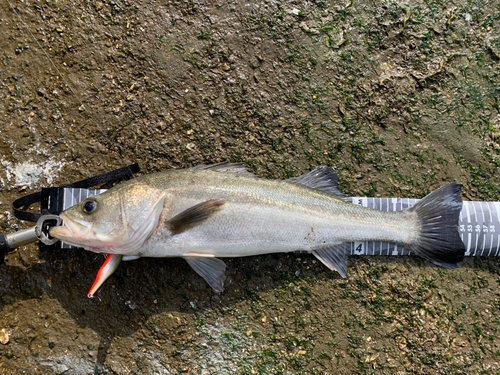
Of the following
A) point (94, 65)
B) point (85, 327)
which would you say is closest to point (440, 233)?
point (85, 327)

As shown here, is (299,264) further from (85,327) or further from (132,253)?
(85,327)

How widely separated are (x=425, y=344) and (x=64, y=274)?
3.72 metres

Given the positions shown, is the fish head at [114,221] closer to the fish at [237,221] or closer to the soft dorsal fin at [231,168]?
the fish at [237,221]

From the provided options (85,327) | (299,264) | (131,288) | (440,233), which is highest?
(440,233)

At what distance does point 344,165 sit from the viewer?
12.0 ft

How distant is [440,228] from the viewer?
337 cm

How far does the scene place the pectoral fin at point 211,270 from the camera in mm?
3266

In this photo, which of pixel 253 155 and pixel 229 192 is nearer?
pixel 229 192

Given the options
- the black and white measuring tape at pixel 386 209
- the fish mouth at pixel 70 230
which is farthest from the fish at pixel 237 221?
the black and white measuring tape at pixel 386 209

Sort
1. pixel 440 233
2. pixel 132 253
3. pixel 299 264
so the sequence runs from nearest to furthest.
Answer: pixel 132 253 < pixel 440 233 < pixel 299 264

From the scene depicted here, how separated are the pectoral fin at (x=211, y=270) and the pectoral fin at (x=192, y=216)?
0.39 m

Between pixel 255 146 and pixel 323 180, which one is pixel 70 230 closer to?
pixel 255 146

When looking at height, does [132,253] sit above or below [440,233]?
below

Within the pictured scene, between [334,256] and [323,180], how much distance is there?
750 millimetres
